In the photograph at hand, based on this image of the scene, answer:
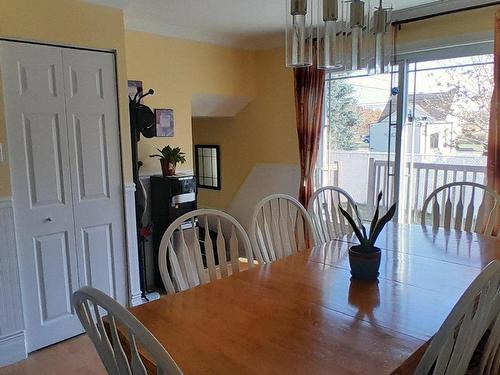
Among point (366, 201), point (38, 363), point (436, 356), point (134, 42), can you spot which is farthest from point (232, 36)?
point (436, 356)

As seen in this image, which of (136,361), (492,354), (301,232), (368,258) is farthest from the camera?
(301,232)

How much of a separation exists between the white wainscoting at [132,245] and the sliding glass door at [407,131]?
2041 mm

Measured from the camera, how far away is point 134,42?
3.47m

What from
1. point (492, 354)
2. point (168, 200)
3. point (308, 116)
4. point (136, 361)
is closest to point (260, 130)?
point (308, 116)

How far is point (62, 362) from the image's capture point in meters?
2.46

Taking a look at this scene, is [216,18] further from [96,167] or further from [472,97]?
[472,97]

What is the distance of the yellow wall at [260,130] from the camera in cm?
430

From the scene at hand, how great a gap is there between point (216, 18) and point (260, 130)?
147cm

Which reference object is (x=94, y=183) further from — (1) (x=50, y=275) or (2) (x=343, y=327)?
(2) (x=343, y=327)

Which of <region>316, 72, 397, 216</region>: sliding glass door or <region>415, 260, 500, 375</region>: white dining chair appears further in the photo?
<region>316, 72, 397, 216</region>: sliding glass door

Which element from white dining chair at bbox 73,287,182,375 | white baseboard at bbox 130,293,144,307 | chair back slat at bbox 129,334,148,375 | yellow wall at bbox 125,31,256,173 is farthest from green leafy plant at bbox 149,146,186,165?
chair back slat at bbox 129,334,148,375

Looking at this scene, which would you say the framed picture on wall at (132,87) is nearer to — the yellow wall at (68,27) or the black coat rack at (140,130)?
the black coat rack at (140,130)

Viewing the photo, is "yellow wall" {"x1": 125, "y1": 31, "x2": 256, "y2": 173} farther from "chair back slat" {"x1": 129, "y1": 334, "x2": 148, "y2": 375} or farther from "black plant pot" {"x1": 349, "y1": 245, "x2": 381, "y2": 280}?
"chair back slat" {"x1": 129, "y1": 334, "x2": 148, "y2": 375}

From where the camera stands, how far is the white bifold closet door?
2439mm
